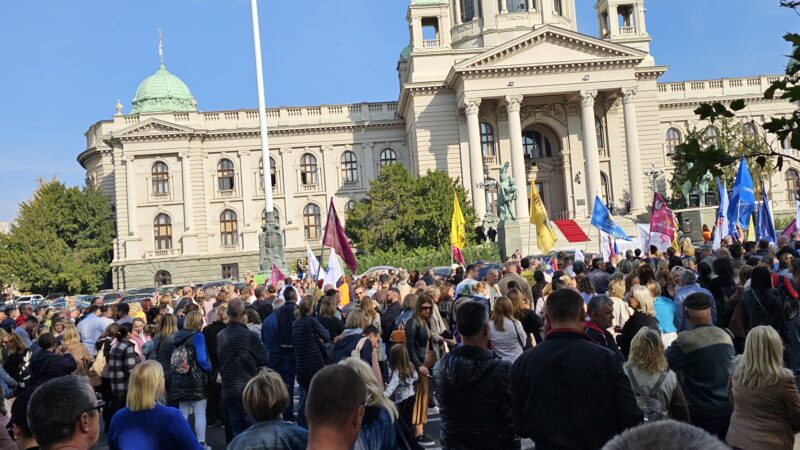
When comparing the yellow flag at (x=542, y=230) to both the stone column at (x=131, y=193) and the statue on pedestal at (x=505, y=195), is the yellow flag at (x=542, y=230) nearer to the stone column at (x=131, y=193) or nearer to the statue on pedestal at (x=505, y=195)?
the statue on pedestal at (x=505, y=195)

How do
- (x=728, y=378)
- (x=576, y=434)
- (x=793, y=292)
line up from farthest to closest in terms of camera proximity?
(x=793, y=292), (x=728, y=378), (x=576, y=434)

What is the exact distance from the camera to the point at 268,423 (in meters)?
4.47

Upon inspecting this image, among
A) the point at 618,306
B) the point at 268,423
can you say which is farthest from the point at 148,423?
the point at 618,306

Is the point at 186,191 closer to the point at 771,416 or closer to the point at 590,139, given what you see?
the point at 590,139

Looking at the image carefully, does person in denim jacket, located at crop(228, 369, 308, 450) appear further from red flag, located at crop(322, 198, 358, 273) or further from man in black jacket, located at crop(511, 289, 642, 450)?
red flag, located at crop(322, 198, 358, 273)

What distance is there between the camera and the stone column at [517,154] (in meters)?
47.8

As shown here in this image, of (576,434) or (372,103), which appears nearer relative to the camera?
(576,434)

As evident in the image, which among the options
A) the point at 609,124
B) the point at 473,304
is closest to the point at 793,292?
the point at 473,304

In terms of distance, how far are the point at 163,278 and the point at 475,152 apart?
24108 millimetres

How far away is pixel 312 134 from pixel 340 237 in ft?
131

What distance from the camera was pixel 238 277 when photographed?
56.0 metres

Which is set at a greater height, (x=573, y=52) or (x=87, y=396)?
(x=573, y=52)

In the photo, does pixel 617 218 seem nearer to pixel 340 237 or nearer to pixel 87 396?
pixel 340 237

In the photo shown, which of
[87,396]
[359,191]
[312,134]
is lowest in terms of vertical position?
[87,396]
